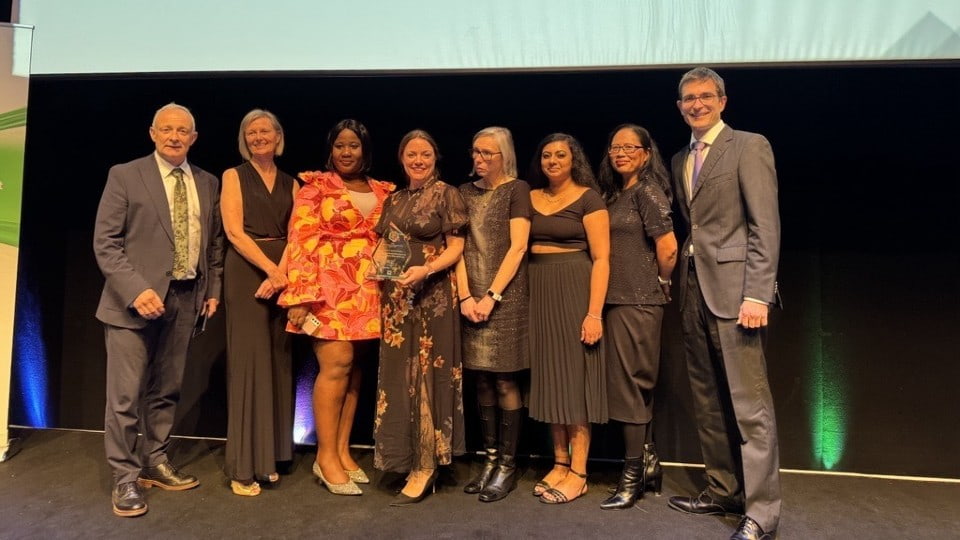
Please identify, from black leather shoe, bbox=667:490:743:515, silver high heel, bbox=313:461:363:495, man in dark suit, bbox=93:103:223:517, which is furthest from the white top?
black leather shoe, bbox=667:490:743:515

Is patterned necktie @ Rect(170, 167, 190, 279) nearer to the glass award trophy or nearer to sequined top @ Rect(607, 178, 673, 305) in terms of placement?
the glass award trophy

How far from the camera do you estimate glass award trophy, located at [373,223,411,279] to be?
2230mm

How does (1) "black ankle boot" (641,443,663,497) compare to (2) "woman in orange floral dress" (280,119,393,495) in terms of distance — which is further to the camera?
(1) "black ankle boot" (641,443,663,497)

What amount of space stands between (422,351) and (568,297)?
1.95 feet

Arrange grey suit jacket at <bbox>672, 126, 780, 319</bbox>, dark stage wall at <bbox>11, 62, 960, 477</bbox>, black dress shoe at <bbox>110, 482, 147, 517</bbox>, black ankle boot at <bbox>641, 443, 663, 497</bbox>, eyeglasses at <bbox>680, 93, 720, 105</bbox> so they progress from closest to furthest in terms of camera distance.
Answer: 1. grey suit jacket at <bbox>672, 126, 780, 319</bbox>
2. eyeglasses at <bbox>680, 93, 720, 105</bbox>
3. black dress shoe at <bbox>110, 482, 147, 517</bbox>
4. black ankle boot at <bbox>641, 443, 663, 497</bbox>
5. dark stage wall at <bbox>11, 62, 960, 477</bbox>

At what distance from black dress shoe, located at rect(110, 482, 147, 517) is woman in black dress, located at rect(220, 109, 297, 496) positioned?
1.02 ft

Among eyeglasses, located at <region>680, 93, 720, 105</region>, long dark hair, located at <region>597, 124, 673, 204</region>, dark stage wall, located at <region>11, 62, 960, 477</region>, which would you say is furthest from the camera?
dark stage wall, located at <region>11, 62, 960, 477</region>

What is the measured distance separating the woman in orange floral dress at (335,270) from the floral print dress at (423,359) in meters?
0.15

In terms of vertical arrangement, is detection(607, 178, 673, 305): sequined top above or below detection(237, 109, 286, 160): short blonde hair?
below

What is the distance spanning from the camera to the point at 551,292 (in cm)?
232

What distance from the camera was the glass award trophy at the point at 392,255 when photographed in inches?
87.8

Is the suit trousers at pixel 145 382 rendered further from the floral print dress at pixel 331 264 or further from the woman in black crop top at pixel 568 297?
the woman in black crop top at pixel 568 297

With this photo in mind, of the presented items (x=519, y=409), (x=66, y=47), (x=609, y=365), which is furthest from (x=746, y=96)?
(x=66, y=47)

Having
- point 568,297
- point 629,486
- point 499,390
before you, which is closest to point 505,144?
point 568,297
